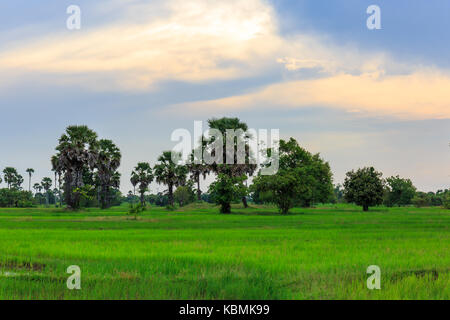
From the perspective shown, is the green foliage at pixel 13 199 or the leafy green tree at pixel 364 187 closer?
the leafy green tree at pixel 364 187

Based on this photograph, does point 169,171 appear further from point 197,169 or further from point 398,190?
point 398,190

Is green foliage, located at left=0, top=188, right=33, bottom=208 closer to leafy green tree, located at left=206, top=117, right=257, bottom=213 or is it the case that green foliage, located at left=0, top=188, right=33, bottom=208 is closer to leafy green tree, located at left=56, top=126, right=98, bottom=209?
leafy green tree, located at left=56, top=126, right=98, bottom=209

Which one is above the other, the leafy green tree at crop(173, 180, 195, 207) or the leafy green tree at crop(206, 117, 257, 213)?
the leafy green tree at crop(206, 117, 257, 213)

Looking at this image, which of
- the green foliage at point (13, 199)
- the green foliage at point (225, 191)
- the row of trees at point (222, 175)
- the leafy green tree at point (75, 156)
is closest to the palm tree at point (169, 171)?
the row of trees at point (222, 175)

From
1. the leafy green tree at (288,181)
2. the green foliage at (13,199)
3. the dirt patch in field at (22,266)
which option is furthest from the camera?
the green foliage at (13,199)

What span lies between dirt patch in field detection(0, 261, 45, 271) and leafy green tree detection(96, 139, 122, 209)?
66.6m

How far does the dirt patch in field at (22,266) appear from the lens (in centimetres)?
1573

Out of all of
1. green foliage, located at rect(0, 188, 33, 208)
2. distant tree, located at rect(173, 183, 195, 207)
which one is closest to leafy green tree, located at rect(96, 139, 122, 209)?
distant tree, located at rect(173, 183, 195, 207)

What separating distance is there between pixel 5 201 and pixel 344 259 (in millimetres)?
114320

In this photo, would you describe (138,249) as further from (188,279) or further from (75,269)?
(188,279)

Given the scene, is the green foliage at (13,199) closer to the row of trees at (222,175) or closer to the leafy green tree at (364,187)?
the row of trees at (222,175)

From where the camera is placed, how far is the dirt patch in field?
1573cm

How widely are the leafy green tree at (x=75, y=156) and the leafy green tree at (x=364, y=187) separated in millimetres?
51952
